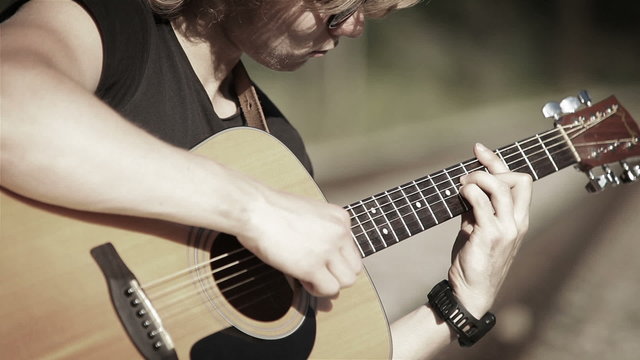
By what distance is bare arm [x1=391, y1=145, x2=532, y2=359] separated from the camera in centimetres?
152

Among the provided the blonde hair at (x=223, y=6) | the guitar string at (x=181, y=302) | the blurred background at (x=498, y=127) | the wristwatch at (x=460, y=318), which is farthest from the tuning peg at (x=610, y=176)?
the blurred background at (x=498, y=127)

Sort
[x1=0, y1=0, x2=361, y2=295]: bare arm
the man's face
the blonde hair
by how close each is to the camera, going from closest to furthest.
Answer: [x1=0, y1=0, x2=361, y2=295]: bare arm
the blonde hair
the man's face

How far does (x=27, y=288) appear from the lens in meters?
1.05

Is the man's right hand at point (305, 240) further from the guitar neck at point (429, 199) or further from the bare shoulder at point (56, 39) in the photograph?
the bare shoulder at point (56, 39)

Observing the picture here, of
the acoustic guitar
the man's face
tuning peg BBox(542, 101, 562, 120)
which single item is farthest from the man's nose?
tuning peg BBox(542, 101, 562, 120)

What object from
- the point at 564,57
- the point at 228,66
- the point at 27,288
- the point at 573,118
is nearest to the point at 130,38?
the point at 228,66

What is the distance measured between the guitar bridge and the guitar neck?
0.48m

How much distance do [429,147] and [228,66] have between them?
3.51 metres

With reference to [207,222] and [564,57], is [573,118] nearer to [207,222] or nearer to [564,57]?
[207,222]

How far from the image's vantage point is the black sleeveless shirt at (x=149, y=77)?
121 centimetres

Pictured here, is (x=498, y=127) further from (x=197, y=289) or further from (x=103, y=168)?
(x=103, y=168)

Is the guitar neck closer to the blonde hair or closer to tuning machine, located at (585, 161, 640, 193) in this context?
tuning machine, located at (585, 161, 640, 193)

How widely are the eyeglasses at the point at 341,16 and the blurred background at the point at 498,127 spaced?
6.48 feet

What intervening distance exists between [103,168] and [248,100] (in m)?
0.70
